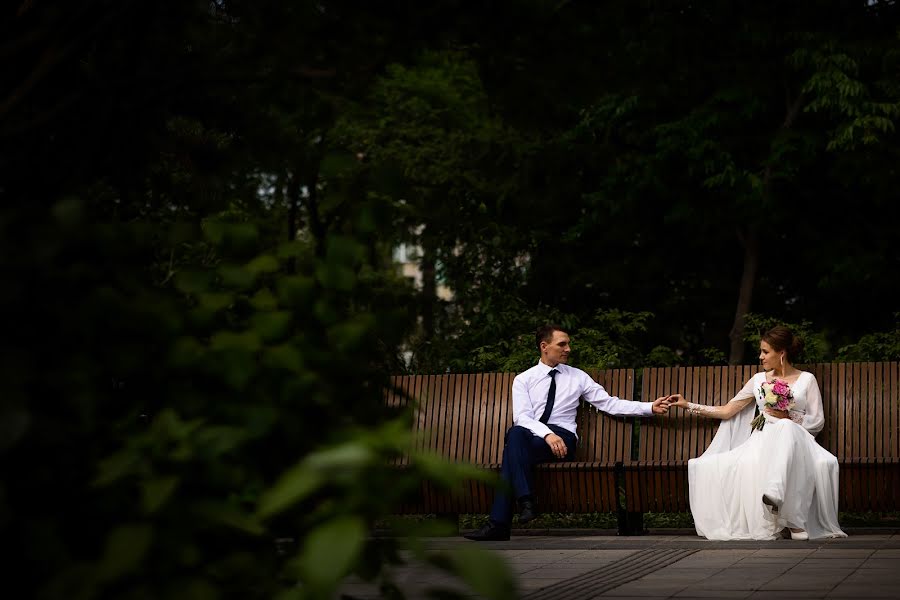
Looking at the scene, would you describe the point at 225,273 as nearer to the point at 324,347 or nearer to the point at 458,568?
the point at 324,347

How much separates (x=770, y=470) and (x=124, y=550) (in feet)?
26.4

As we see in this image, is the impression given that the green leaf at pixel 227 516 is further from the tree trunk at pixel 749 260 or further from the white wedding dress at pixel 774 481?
the tree trunk at pixel 749 260

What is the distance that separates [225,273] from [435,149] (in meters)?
22.5

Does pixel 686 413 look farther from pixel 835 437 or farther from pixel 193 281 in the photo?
pixel 193 281

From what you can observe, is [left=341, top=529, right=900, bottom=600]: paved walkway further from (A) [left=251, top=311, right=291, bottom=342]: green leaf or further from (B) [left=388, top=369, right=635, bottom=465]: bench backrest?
(A) [left=251, top=311, right=291, bottom=342]: green leaf

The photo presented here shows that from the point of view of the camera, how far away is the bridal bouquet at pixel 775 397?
993 cm

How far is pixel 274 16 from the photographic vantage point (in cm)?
313

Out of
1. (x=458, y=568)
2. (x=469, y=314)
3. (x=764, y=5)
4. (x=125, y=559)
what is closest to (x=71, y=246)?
(x=125, y=559)

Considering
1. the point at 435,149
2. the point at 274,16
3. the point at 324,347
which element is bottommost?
the point at 324,347

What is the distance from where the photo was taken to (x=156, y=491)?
218 centimetres

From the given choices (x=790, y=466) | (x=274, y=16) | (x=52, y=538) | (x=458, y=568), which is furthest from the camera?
(x=790, y=466)

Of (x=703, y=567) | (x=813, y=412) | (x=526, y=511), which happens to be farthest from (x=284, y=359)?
(x=813, y=412)

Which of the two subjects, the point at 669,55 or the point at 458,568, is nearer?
the point at 458,568

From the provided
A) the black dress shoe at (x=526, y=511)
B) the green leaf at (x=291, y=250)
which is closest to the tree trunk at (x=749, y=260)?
the black dress shoe at (x=526, y=511)
